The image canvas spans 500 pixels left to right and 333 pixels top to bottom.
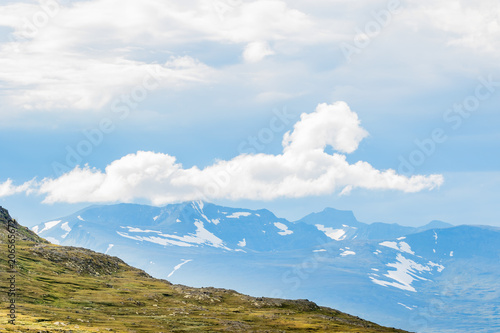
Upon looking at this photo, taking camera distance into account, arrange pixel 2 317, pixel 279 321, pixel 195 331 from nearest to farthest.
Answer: pixel 2 317 < pixel 195 331 < pixel 279 321

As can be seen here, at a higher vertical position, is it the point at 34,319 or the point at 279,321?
the point at 279,321

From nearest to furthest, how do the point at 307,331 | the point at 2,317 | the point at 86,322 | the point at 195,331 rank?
the point at 2,317, the point at 86,322, the point at 195,331, the point at 307,331

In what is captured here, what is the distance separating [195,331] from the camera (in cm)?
14712

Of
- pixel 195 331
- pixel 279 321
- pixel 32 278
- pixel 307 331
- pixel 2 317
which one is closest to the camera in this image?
pixel 2 317

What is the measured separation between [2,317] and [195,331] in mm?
47255

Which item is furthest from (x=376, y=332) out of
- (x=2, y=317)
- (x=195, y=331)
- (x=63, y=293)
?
(x=2, y=317)

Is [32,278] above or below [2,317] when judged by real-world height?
above

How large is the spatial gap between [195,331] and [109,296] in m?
59.7

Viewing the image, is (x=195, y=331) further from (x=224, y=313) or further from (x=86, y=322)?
(x=224, y=313)

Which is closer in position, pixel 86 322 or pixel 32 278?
pixel 86 322

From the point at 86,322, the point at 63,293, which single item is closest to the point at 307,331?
the point at 86,322

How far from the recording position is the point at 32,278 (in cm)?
19988

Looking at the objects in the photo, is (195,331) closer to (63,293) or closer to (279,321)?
(279,321)

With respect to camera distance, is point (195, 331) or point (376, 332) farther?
point (376, 332)
